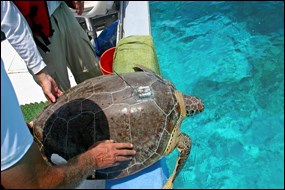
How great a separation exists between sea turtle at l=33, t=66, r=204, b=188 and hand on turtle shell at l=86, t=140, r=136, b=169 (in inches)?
4.8

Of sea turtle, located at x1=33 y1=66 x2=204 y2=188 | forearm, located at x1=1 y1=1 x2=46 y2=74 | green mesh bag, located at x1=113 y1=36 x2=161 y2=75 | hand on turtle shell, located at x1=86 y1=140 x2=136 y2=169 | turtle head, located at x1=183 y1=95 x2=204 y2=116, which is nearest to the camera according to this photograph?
hand on turtle shell, located at x1=86 y1=140 x2=136 y2=169

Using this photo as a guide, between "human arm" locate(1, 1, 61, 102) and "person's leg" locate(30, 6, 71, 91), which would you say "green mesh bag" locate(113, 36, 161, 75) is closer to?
"person's leg" locate(30, 6, 71, 91)

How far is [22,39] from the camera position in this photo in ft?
6.36

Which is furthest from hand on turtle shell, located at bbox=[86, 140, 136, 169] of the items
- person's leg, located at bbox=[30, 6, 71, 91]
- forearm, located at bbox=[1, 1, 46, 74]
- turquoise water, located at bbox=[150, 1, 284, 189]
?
turquoise water, located at bbox=[150, 1, 284, 189]

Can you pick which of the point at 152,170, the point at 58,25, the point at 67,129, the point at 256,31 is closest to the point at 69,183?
the point at 67,129

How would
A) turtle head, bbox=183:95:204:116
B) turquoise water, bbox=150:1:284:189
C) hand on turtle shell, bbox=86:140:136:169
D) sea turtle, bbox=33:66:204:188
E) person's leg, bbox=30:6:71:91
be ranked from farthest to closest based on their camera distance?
turquoise water, bbox=150:1:284:189 → turtle head, bbox=183:95:204:116 → person's leg, bbox=30:6:71:91 → sea turtle, bbox=33:66:204:188 → hand on turtle shell, bbox=86:140:136:169

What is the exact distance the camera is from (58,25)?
7.99 ft

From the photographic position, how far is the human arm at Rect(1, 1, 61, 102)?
72.5 inches

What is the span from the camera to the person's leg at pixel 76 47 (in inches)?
98.5

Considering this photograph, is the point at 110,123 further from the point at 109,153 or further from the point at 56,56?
the point at 56,56

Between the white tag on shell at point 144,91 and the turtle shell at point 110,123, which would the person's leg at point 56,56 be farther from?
the white tag on shell at point 144,91

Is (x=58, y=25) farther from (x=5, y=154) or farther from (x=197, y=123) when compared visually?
(x=197, y=123)

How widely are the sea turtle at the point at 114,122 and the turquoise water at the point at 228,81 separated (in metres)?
1.15

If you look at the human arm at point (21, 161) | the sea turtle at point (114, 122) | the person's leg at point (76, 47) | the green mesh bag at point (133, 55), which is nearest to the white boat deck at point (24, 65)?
the person's leg at point (76, 47)
